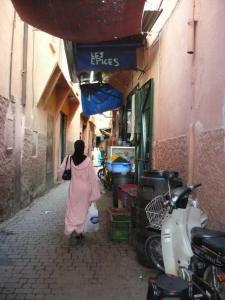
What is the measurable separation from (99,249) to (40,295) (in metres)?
2.03

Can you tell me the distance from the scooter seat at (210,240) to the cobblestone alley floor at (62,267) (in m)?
1.32

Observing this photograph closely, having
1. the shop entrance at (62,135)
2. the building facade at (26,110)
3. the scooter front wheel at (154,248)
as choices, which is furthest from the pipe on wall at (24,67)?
the shop entrance at (62,135)

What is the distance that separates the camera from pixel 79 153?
675 centimetres

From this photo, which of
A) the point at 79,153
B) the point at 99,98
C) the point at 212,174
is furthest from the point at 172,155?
the point at 99,98

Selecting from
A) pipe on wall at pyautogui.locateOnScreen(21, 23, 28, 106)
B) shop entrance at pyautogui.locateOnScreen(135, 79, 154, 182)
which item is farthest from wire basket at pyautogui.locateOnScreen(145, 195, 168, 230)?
→ pipe on wall at pyautogui.locateOnScreen(21, 23, 28, 106)

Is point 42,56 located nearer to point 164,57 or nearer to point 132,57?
point 132,57

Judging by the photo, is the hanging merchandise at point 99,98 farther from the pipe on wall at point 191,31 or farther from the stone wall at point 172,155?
the pipe on wall at point 191,31

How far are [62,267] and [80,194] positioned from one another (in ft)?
5.55

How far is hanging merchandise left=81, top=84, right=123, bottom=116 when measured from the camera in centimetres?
1389

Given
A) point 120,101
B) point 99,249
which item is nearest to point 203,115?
point 99,249

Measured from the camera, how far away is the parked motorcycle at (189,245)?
9.71 ft

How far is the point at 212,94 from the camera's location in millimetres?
4770

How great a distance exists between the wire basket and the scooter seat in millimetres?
1292

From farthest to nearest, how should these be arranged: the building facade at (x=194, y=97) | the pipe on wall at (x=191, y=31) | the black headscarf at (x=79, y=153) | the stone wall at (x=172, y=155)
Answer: the black headscarf at (x=79, y=153) → the stone wall at (x=172, y=155) → the pipe on wall at (x=191, y=31) → the building facade at (x=194, y=97)
